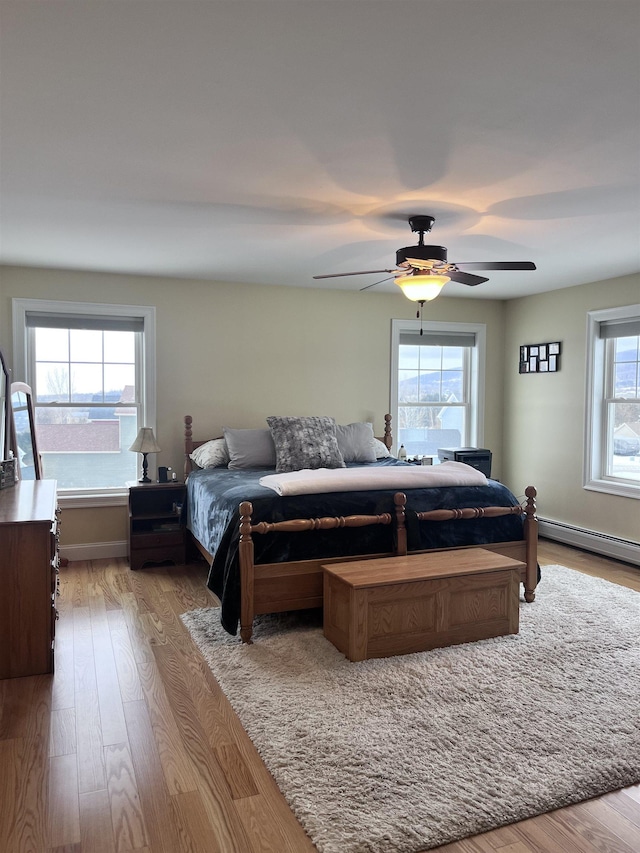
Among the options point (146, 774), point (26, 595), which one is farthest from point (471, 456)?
point (146, 774)

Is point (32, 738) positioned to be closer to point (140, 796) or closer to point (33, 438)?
point (140, 796)

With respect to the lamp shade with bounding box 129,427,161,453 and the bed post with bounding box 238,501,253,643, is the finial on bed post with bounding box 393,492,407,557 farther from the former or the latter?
the lamp shade with bounding box 129,427,161,453

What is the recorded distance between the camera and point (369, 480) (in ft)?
12.5

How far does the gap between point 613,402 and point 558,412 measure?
565mm

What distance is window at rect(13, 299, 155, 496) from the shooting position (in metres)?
5.16

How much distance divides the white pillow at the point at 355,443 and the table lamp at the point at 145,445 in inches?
60.4

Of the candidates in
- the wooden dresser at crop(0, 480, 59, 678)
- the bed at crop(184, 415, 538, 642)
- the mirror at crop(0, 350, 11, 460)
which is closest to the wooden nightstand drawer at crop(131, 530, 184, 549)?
the bed at crop(184, 415, 538, 642)

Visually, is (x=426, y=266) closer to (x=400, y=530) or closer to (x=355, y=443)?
(x=400, y=530)

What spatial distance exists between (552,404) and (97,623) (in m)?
4.43

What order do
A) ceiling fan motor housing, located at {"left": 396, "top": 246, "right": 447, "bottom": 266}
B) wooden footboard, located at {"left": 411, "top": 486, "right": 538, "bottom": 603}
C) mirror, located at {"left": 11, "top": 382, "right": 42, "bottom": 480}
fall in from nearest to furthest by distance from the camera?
1. ceiling fan motor housing, located at {"left": 396, "top": 246, "right": 447, "bottom": 266}
2. wooden footboard, located at {"left": 411, "top": 486, "right": 538, "bottom": 603}
3. mirror, located at {"left": 11, "top": 382, "right": 42, "bottom": 480}

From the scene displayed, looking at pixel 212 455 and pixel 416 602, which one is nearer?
pixel 416 602

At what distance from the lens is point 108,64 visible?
1.99 meters

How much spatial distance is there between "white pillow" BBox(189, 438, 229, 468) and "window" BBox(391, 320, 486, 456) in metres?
1.85

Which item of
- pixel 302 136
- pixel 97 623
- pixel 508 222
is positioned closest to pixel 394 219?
pixel 508 222
